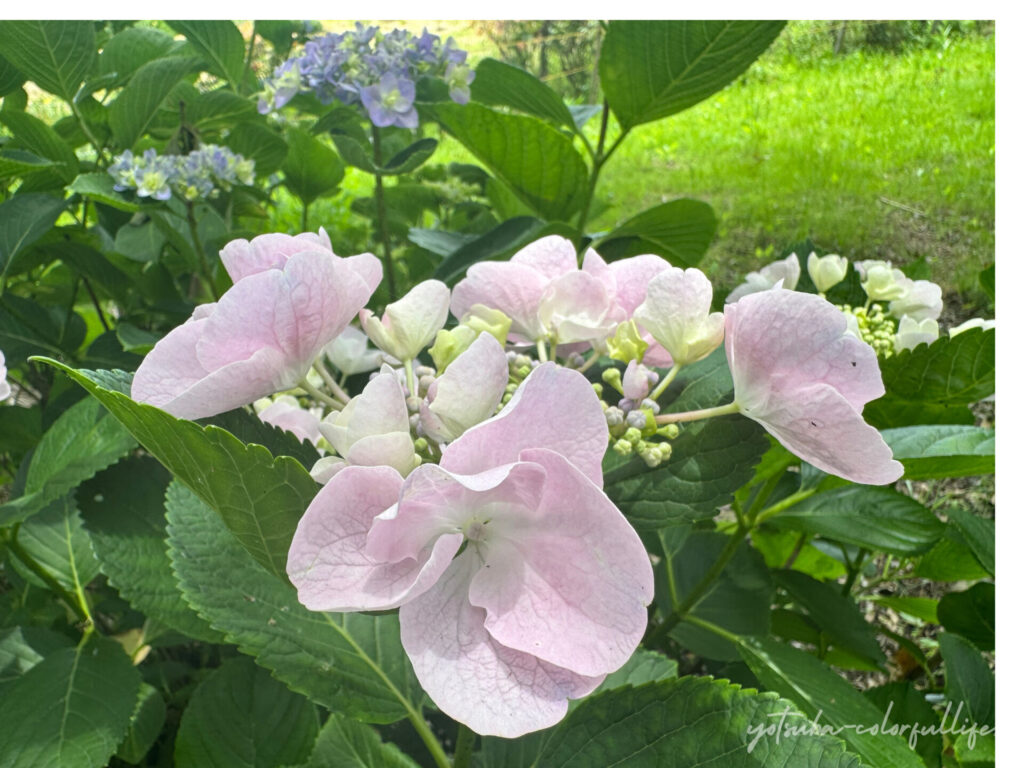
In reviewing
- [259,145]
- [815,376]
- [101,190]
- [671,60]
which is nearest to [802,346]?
[815,376]

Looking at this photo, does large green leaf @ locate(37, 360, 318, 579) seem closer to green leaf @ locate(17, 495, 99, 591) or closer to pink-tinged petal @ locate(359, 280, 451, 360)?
pink-tinged petal @ locate(359, 280, 451, 360)

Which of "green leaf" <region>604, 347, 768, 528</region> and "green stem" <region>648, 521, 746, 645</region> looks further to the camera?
"green stem" <region>648, 521, 746, 645</region>

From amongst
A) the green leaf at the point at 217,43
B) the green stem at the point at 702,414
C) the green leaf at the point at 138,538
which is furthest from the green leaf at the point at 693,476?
the green leaf at the point at 217,43

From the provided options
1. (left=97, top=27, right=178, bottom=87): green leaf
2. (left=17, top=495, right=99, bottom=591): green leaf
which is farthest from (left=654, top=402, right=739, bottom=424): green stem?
Answer: (left=97, top=27, right=178, bottom=87): green leaf

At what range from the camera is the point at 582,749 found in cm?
49

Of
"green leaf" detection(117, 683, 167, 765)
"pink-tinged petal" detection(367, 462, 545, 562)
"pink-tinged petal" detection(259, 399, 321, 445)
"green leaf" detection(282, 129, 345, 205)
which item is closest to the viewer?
"pink-tinged petal" detection(367, 462, 545, 562)

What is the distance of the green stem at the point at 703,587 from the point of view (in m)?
0.74

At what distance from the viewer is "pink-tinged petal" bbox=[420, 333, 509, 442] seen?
0.37m

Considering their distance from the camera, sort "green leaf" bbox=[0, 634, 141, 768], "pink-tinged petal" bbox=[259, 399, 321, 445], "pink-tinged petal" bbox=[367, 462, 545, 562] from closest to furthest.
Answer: "pink-tinged petal" bbox=[367, 462, 545, 562] < "pink-tinged petal" bbox=[259, 399, 321, 445] < "green leaf" bbox=[0, 634, 141, 768]

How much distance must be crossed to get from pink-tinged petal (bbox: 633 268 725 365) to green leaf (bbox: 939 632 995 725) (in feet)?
1.73

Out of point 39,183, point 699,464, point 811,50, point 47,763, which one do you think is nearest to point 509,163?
point 39,183

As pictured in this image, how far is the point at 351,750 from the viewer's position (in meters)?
0.62

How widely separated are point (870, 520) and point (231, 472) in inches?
22.6

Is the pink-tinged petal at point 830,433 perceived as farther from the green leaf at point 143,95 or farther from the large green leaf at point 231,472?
the green leaf at point 143,95
